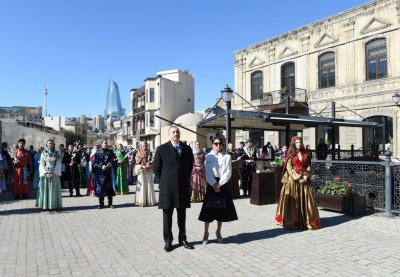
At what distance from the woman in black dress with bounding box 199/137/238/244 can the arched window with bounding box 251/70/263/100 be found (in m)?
23.3

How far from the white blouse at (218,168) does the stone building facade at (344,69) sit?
13.9 meters

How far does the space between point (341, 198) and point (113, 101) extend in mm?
173977

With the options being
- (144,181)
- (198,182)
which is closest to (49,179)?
(144,181)

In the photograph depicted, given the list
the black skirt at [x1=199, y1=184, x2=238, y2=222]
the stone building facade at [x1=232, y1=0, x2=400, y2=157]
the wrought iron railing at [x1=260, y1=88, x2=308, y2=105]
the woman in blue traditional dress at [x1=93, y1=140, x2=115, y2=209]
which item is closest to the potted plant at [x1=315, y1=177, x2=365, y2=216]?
the black skirt at [x1=199, y1=184, x2=238, y2=222]

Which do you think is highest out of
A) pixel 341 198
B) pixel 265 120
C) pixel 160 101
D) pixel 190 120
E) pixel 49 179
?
pixel 160 101

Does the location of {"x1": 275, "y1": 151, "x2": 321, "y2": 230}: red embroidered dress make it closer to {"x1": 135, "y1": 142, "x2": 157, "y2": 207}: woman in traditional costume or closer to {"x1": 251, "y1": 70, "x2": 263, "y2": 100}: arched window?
{"x1": 135, "y1": 142, "x2": 157, "y2": 207}: woman in traditional costume

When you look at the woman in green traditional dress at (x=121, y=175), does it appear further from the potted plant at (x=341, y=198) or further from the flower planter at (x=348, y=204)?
the flower planter at (x=348, y=204)

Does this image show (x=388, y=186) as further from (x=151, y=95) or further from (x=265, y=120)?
(x=151, y=95)

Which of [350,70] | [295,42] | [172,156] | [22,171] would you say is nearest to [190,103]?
[295,42]

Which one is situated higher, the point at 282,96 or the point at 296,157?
the point at 282,96

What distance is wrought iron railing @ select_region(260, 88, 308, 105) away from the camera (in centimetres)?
2548

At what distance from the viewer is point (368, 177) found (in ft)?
29.8

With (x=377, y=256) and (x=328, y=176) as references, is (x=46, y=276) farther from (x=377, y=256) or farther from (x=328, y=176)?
(x=328, y=176)

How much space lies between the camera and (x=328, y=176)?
9.95 meters
